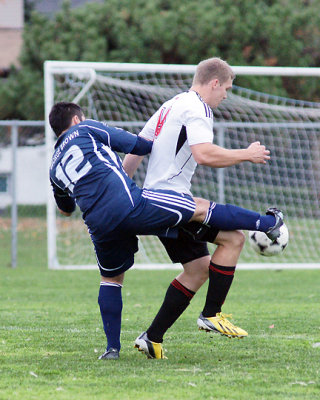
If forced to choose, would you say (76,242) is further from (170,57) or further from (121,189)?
(170,57)

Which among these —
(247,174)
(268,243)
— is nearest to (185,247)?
(268,243)

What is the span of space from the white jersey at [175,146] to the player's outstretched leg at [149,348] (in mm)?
1050

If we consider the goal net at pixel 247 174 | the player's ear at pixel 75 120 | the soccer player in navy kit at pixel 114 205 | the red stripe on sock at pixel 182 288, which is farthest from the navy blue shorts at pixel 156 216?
the goal net at pixel 247 174

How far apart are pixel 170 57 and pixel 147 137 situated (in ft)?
64.7

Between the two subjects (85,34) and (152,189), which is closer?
(152,189)

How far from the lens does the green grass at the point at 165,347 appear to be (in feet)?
14.3

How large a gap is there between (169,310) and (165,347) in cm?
58

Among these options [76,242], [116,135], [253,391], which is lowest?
[76,242]

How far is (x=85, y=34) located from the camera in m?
25.0

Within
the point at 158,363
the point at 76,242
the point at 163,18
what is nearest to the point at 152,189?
the point at 158,363

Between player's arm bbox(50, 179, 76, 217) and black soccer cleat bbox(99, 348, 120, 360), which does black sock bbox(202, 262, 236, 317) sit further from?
player's arm bbox(50, 179, 76, 217)

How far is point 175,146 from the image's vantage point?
5336mm

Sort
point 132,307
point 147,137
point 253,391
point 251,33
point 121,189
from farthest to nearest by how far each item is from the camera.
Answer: point 251,33 → point 132,307 → point 147,137 → point 121,189 → point 253,391

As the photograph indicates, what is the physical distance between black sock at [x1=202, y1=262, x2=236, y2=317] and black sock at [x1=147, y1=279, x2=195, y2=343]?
0.18 meters
